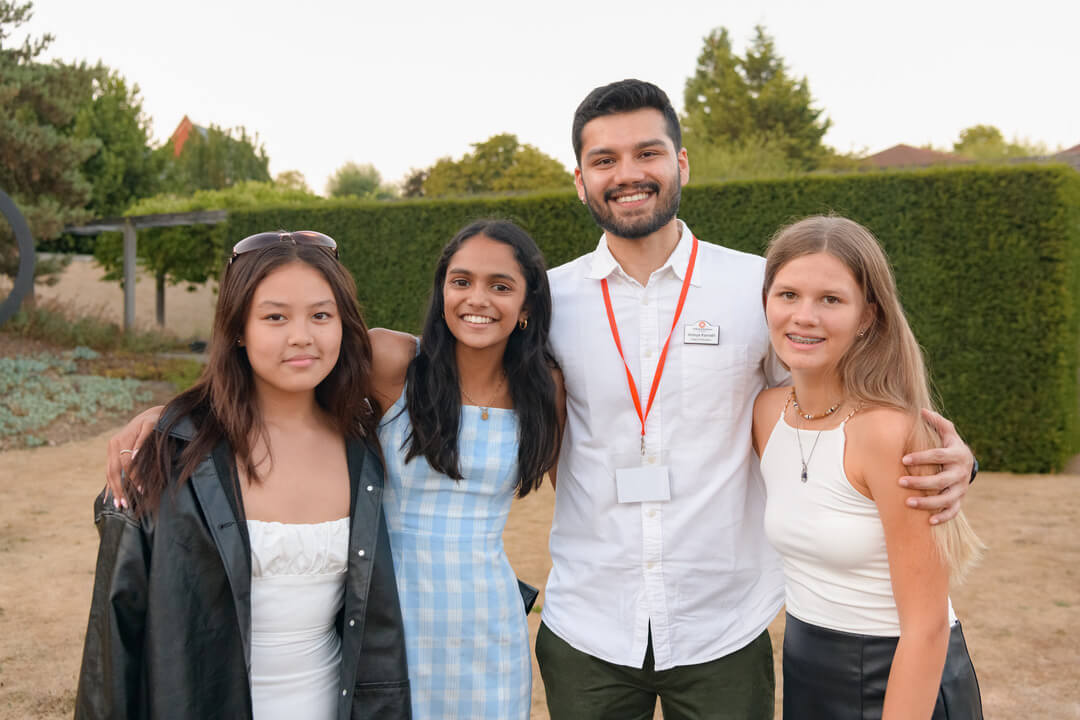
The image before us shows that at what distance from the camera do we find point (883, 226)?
8.69m

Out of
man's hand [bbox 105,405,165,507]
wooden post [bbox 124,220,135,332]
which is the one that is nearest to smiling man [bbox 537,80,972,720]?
man's hand [bbox 105,405,165,507]

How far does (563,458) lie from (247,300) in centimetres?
103

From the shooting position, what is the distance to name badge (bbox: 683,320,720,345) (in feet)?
7.79

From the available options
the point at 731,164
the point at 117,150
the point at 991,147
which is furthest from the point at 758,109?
the point at 117,150

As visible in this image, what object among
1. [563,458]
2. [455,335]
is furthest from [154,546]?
[563,458]

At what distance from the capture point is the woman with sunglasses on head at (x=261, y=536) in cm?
179

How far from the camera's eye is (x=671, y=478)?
2.34m

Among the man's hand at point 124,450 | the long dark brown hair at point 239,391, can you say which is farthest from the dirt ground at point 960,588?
the man's hand at point 124,450

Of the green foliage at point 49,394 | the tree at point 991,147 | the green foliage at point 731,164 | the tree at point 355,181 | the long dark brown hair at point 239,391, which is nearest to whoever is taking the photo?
the long dark brown hair at point 239,391

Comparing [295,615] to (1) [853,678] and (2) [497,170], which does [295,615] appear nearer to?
(1) [853,678]

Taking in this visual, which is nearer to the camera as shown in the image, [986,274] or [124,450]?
[124,450]

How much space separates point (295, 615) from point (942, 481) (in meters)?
1.49

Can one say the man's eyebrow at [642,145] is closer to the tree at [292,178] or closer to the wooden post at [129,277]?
the wooden post at [129,277]

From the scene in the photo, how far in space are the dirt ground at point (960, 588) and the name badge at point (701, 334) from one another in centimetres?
232
